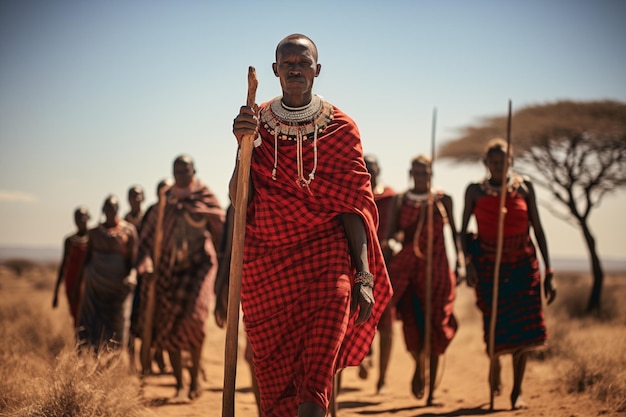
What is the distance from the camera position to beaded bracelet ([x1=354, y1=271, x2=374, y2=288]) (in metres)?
4.46

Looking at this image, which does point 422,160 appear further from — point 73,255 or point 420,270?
point 73,255

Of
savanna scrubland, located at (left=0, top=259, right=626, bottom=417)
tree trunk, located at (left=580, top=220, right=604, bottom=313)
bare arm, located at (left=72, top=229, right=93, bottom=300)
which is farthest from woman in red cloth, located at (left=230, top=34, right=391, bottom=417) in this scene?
tree trunk, located at (left=580, top=220, right=604, bottom=313)

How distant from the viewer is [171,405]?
7855 mm

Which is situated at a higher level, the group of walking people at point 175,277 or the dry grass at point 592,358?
the group of walking people at point 175,277

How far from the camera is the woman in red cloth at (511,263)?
7.59 m

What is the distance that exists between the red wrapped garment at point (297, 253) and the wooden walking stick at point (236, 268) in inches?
14.1

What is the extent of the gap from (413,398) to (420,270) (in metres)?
1.55

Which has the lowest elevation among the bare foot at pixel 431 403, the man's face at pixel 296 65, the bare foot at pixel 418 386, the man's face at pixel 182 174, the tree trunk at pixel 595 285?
the bare foot at pixel 431 403

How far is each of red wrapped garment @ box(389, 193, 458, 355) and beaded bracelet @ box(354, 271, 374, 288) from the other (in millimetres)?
4322

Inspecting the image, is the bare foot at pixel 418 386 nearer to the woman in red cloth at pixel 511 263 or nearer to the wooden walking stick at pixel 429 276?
the wooden walking stick at pixel 429 276

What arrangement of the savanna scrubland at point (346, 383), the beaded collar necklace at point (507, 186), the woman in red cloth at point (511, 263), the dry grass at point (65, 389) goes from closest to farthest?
the dry grass at point (65, 389), the savanna scrubland at point (346, 383), the woman in red cloth at point (511, 263), the beaded collar necklace at point (507, 186)

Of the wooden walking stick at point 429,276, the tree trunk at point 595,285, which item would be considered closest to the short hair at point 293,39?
the wooden walking stick at point 429,276

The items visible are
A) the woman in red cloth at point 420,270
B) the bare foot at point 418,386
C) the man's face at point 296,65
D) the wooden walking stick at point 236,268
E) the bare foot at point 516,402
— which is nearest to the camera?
the wooden walking stick at point 236,268

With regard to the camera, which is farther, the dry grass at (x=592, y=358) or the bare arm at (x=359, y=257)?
the dry grass at (x=592, y=358)
